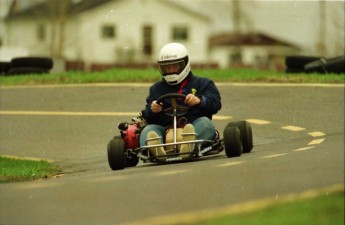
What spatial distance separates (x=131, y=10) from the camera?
68.6m

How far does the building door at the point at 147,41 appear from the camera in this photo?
2564 inches

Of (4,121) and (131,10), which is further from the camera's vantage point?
(131,10)

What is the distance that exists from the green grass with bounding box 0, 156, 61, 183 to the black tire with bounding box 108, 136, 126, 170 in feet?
2.26

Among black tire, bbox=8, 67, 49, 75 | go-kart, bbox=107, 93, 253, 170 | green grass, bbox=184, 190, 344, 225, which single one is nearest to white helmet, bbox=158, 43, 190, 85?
go-kart, bbox=107, 93, 253, 170

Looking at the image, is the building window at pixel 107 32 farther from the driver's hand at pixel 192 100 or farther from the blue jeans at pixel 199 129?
the driver's hand at pixel 192 100

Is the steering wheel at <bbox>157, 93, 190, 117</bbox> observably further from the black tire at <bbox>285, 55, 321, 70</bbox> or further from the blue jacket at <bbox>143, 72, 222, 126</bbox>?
the black tire at <bbox>285, 55, 321, 70</bbox>

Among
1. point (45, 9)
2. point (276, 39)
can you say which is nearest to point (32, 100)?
point (45, 9)

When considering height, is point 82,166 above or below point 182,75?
below

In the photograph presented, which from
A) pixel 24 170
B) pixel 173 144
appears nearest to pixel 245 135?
pixel 173 144

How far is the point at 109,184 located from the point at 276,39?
69.9m

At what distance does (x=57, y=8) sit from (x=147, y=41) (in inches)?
289

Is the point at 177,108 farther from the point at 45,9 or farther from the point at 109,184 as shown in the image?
the point at 45,9

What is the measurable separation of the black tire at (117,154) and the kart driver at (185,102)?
0.97ft

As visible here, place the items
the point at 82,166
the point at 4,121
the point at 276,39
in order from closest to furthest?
the point at 82,166
the point at 4,121
the point at 276,39
